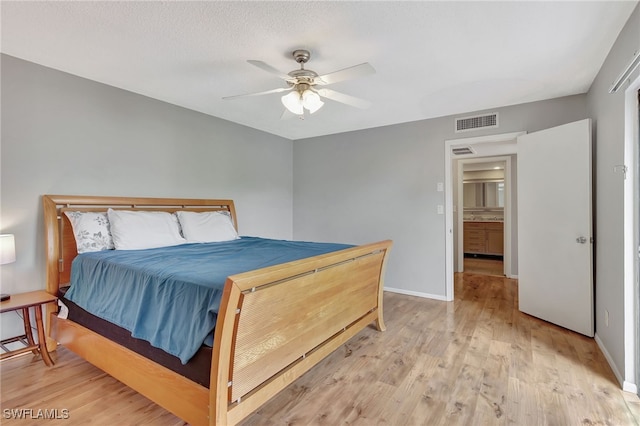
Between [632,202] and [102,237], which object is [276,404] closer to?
[102,237]

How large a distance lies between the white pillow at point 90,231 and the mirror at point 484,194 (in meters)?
7.68

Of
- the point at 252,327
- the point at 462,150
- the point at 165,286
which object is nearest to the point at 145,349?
the point at 165,286

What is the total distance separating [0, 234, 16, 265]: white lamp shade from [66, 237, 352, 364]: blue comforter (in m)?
0.39

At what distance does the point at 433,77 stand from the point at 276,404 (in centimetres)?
293

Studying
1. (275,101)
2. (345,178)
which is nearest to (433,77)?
(275,101)

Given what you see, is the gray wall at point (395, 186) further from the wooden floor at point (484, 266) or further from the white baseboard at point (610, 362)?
the wooden floor at point (484, 266)

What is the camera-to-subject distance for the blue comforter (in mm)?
1598

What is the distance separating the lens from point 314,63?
2570 millimetres

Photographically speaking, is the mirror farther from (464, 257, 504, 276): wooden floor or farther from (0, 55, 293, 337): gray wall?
(0, 55, 293, 337): gray wall

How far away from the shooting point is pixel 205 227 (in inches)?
137

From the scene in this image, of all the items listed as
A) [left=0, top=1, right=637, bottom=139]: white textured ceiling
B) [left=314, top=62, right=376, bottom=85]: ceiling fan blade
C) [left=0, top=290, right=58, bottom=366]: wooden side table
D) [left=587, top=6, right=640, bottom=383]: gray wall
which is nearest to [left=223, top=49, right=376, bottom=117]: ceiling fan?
[left=314, top=62, right=376, bottom=85]: ceiling fan blade

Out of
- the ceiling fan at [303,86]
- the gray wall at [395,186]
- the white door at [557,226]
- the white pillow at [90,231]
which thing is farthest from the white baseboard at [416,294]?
the white pillow at [90,231]

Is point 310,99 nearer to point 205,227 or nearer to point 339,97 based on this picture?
point 339,97

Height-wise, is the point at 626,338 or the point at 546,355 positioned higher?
the point at 626,338
